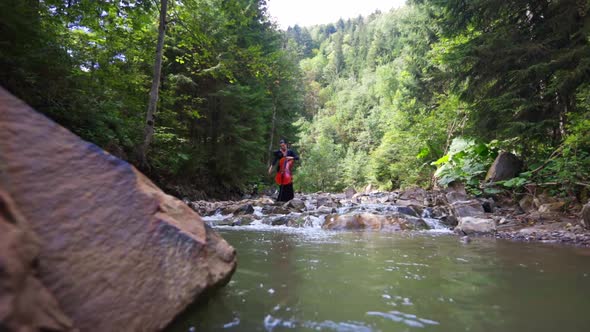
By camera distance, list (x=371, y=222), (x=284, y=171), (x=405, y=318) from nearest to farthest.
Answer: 1. (x=405, y=318)
2. (x=371, y=222)
3. (x=284, y=171)

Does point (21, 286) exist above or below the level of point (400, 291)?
above

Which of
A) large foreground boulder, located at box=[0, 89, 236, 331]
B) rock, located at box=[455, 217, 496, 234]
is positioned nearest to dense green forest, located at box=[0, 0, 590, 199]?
rock, located at box=[455, 217, 496, 234]

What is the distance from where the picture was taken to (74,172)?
1.79m

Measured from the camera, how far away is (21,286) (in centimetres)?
114

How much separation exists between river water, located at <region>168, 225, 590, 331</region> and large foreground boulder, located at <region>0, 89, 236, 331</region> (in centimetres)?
34

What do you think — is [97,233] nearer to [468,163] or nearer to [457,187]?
[457,187]

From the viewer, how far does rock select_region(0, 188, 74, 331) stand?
3.51 feet

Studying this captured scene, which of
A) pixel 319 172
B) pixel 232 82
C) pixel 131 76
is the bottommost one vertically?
pixel 319 172

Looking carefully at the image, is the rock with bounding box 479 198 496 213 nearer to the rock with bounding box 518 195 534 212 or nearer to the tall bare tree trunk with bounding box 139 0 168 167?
the rock with bounding box 518 195 534 212

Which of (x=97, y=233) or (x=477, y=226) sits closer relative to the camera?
(x=97, y=233)

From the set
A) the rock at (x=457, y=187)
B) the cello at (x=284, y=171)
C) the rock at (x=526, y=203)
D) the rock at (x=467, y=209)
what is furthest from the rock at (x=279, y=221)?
the rock at (x=526, y=203)

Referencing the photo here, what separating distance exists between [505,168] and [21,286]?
35.9 feet

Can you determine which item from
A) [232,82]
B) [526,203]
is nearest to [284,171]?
[232,82]

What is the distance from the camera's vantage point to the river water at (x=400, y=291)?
1997mm
